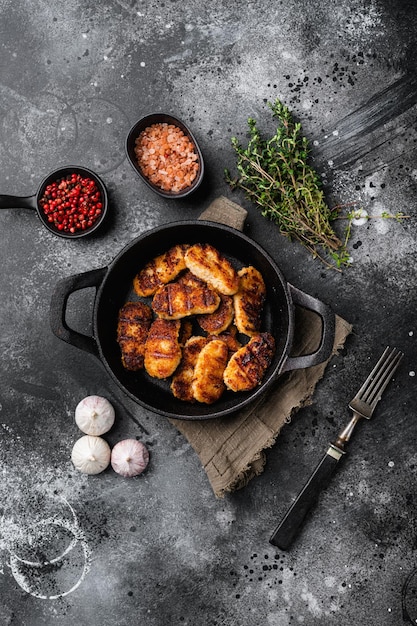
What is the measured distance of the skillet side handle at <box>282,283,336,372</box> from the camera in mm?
3129

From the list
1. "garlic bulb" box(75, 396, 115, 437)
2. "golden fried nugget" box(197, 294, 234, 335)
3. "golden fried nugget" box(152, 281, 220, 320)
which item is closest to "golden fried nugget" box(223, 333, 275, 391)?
"golden fried nugget" box(197, 294, 234, 335)

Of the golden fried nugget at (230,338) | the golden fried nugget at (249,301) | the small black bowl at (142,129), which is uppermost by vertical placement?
the small black bowl at (142,129)

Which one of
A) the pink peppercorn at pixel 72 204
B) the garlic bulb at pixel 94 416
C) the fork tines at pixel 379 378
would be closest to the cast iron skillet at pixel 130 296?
the garlic bulb at pixel 94 416

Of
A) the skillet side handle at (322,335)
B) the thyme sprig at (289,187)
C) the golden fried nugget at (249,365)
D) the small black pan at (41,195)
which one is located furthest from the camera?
the small black pan at (41,195)

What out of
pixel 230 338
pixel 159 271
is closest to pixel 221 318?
pixel 230 338

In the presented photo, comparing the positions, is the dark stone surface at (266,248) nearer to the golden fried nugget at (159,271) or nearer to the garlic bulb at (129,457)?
the garlic bulb at (129,457)

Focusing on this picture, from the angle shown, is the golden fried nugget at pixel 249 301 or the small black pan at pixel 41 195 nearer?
the golden fried nugget at pixel 249 301

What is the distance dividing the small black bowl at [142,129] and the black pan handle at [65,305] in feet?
1.83

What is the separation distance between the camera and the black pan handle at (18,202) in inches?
141

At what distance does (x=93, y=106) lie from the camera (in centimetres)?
376

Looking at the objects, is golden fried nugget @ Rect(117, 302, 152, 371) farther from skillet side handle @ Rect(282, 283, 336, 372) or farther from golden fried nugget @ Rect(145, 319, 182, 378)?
skillet side handle @ Rect(282, 283, 336, 372)

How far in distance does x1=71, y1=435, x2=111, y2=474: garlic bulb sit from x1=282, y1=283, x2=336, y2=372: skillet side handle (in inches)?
42.0

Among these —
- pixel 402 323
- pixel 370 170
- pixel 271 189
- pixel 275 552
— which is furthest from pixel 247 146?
pixel 275 552

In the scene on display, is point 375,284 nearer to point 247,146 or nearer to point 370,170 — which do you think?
point 370,170
